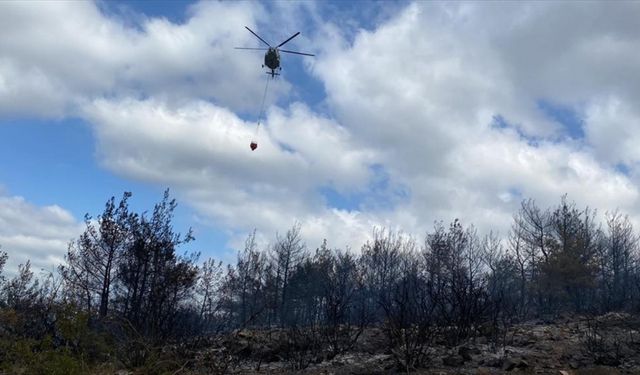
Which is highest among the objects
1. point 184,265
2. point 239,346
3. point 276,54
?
point 276,54

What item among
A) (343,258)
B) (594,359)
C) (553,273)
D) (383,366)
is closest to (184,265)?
(383,366)

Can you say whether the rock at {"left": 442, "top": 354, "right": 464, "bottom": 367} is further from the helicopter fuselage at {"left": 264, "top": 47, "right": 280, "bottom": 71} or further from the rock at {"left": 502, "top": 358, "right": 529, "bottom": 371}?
the helicopter fuselage at {"left": 264, "top": 47, "right": 280, "bottom": 71}

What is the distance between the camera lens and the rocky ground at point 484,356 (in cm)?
1276

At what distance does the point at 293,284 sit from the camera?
57.2 metres

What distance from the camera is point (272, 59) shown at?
13.5m

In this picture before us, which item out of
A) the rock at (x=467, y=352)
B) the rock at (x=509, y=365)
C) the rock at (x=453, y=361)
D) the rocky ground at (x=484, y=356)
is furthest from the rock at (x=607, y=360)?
the rock at (x=453, y=361)

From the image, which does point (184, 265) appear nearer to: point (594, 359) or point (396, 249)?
point (594, 359)

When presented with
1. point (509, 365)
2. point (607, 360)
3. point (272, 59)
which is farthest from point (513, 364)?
point (272, 59)

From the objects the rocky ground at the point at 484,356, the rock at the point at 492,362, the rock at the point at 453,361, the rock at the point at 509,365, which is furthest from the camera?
the rock at the point at 453,361

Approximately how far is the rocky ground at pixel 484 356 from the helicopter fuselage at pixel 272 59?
21.9 feet

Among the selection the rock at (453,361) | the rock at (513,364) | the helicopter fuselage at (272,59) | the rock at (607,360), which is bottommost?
the rock at (453,361)

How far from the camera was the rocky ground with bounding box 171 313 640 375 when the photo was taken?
1276cm

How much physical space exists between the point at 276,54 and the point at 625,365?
10247mm

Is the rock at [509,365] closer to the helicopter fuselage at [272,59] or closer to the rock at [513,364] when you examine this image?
the rock at [513,364]
